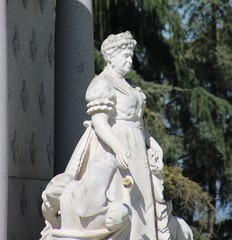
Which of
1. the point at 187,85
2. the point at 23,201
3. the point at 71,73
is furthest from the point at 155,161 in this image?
the point at 187,85

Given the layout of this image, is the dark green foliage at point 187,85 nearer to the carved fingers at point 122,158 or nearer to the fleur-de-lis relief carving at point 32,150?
the fleur-de-lis relief carving at point 32,150

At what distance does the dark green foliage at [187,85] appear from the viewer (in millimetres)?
27516

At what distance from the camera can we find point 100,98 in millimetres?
13039

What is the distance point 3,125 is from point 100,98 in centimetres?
129

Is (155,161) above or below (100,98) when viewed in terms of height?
below

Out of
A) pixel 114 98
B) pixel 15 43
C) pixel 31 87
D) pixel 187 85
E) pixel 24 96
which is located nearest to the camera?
pixel 114 98

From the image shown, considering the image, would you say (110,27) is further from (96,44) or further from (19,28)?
(19,28)

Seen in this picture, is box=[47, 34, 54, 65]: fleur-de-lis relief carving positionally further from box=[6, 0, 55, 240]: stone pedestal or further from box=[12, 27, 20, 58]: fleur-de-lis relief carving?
box=[12, 27, 20, 58]: fleur-de-lis relief carving

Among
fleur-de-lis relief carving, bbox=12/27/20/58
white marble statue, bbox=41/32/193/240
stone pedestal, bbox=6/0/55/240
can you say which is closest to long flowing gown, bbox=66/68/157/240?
white marble statue, bbox=41/32/193/240

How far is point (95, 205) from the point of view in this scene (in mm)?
12352

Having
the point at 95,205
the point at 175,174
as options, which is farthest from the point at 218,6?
the point at 95,205

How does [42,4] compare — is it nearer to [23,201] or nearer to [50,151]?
[50,151]

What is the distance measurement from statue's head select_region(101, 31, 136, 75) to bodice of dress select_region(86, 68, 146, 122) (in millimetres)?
120

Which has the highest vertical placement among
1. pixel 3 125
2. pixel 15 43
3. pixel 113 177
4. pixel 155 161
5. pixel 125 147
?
pixel 15 43
